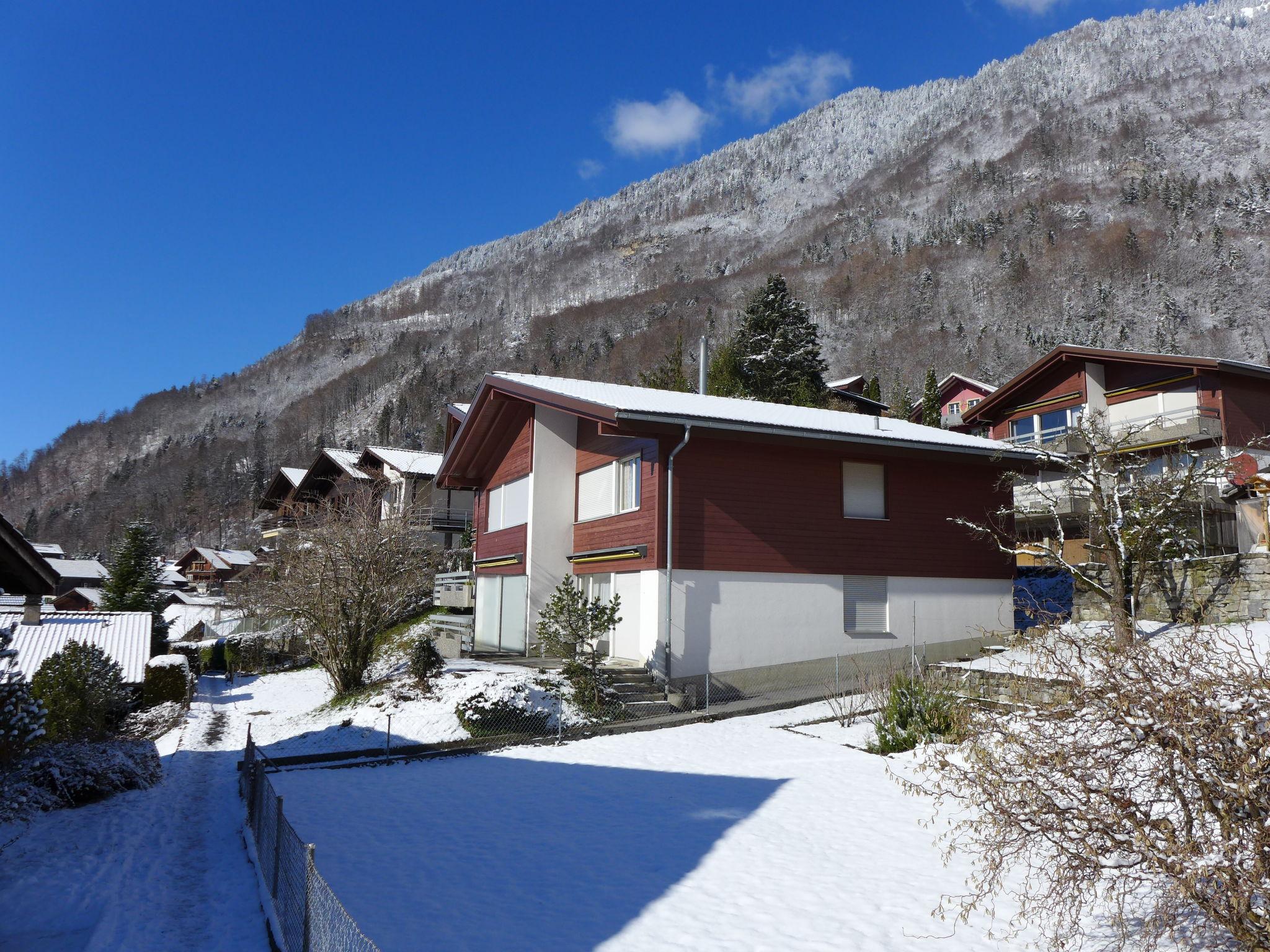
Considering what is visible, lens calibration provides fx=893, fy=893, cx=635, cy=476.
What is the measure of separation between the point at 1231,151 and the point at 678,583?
195 metres

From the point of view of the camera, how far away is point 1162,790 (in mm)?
5312

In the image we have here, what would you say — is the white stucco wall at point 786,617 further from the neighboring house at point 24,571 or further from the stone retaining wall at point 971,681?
the neighboring house at point 24,571

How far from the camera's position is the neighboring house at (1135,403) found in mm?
30766

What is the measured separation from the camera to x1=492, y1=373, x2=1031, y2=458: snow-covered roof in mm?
18109

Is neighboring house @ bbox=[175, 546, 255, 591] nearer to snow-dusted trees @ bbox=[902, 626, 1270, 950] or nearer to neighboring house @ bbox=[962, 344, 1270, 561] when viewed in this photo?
neighboring house @ bbox=[962, 344, 1270, 561]

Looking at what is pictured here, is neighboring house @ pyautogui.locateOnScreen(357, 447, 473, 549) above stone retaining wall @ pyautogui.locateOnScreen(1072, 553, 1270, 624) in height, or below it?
above

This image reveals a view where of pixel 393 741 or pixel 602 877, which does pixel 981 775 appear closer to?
pixel 602 877

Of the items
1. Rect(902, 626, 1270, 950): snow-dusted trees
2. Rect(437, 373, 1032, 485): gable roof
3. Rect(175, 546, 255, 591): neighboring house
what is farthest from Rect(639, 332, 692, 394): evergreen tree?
Rect(175, 546, 255, 591): neighboring house

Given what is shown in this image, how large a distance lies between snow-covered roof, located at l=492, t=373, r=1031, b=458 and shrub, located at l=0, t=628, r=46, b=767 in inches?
412

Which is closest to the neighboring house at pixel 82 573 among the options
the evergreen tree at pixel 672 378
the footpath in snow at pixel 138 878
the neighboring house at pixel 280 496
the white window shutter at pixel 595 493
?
the neighboring house at pixel 280 496

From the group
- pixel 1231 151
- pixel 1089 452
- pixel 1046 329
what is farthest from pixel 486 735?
pixel 1231 151

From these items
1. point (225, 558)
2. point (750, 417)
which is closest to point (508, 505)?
point (750, 417)

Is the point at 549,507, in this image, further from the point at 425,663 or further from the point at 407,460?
the point at 407,460

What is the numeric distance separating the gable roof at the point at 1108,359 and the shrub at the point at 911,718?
79.7ft
